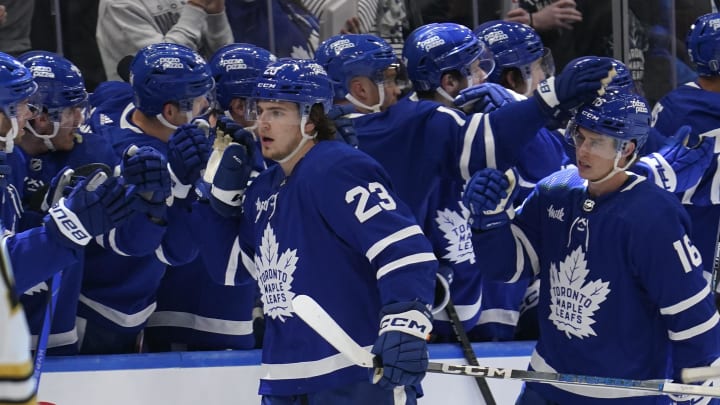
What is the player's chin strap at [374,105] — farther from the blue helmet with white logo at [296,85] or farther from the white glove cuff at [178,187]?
the blue helmet with white logo at [296,85]

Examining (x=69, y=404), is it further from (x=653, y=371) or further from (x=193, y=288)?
(x=653, y=371)

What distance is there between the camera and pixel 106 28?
567 cm

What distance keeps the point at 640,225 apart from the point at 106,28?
2.88m

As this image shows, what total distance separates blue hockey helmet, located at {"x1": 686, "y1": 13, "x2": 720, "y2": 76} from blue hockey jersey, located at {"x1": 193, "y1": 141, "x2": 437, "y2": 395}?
1991mm

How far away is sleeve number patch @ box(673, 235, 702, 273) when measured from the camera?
11.3ft

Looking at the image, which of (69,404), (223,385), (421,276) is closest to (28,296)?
(69,404)

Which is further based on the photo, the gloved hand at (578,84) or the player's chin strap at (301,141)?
the gloved hand at (578,84)

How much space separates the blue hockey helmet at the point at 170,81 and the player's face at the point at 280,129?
34.1 inches

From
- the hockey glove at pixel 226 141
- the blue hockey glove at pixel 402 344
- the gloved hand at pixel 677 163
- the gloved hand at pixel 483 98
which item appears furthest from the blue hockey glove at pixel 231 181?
the gloved hand at pixel 677 163

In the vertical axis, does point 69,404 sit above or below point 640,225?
below

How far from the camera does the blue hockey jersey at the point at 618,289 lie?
3.46 meters

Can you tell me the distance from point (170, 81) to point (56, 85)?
1.13 ft

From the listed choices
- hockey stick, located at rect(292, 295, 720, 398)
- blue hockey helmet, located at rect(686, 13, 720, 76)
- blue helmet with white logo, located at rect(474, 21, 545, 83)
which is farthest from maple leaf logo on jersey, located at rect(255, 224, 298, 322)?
blue hockey helmet, located at rect(686, 13, 720, 76)

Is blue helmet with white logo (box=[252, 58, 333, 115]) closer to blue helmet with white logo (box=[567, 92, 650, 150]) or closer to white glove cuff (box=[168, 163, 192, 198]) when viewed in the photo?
white glove cuff (box=[168, 163, 192, 198])
